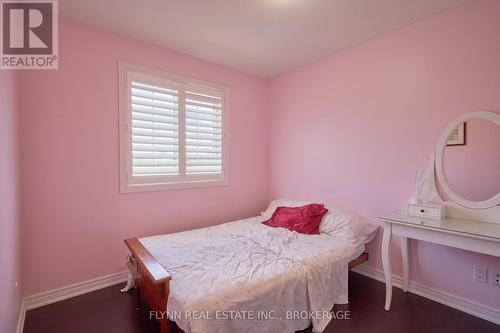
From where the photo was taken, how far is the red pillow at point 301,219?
2.62m

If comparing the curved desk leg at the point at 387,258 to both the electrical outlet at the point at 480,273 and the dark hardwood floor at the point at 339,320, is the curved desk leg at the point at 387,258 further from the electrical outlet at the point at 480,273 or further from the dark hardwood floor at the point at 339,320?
the electrical outlet at the point at 480,273

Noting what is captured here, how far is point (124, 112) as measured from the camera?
249 cm

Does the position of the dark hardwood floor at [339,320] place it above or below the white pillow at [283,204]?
below

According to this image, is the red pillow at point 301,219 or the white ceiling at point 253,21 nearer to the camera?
the white ceiling at point 253,21

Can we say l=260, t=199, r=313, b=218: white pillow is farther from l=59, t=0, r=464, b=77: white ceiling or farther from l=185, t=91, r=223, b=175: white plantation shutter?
l=59, t=0, r=464, b=77: white ceiling

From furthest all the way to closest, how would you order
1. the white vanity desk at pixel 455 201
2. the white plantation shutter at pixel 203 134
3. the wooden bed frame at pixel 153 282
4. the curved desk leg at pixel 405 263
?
the white plantation shutter at pixel 203 134 < the curved desk leg at pixel 405 263 < the white vanity desk at pixel 455 201 < the wooden bed frame at pixel 153 282

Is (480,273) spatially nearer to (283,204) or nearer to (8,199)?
(283,204)

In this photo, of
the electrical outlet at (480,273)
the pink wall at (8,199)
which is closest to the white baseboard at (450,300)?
the electrical outlet at (480,273)

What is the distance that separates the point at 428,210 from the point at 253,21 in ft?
7.64

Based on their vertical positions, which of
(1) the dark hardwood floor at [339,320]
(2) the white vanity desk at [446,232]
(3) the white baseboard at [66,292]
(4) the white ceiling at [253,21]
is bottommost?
(1) the dark hardwood floor at [339,320]

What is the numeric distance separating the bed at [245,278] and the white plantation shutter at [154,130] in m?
0.82

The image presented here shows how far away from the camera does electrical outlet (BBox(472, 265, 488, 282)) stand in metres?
1.92

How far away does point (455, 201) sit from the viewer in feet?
6.59

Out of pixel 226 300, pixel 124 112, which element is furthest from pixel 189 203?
pixel 226 300
